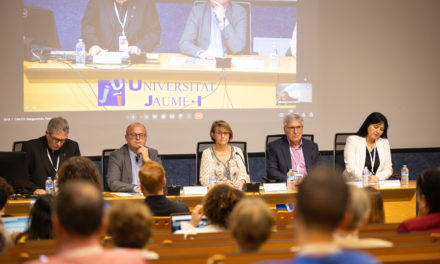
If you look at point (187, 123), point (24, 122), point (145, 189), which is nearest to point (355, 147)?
point (187, 123)

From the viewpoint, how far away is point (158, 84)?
252 inches

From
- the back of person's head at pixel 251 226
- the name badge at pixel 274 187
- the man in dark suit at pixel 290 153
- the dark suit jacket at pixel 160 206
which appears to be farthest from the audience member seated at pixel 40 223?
the man in dark suit at pixel 290 153

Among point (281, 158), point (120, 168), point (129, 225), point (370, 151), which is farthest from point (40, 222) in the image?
point (370, 151)

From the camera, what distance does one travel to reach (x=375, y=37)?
7.21 metres

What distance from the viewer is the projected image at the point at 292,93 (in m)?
6.75

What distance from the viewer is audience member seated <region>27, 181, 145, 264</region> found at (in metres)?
1.52

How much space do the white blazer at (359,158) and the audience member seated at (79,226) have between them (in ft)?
14.3

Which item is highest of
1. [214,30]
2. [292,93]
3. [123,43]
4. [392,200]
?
[214,30]

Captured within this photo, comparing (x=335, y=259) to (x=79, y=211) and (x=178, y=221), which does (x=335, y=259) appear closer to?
(x=79, y=211)

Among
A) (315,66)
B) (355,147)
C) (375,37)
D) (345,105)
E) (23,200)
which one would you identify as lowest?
(23,200)

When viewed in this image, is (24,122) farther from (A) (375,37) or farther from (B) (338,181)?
(B) (338,181)

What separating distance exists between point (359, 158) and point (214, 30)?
2.39 meters

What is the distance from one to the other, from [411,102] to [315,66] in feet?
5.23

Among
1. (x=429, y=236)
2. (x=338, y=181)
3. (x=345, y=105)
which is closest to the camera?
(x=338, y=181)
